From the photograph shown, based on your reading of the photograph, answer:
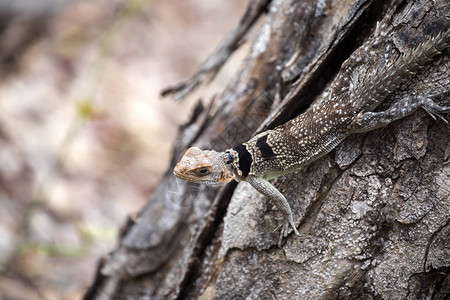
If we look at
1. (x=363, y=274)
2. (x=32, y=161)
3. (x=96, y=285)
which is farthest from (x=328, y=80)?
(x=32, y=161)

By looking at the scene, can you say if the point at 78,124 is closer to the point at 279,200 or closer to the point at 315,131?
the point at 279,200

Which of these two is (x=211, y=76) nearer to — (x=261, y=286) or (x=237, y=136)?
(x=237, y=136)

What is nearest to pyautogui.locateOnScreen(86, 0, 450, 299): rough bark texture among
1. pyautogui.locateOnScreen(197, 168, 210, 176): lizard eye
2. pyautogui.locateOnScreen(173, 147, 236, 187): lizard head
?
pyautogui.locateOnScreen(173, 147, 236, 187): lizard head

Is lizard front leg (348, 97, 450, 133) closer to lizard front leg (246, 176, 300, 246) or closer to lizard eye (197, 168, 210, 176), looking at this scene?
lizard front leg (246, 176, 300, 246)

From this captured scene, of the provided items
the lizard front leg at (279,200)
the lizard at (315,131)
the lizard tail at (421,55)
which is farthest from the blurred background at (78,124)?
the lizard tail at (421,55)

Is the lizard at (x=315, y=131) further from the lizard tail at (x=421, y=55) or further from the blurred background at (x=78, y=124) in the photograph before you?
the blurred background at (x=78, y=124)
